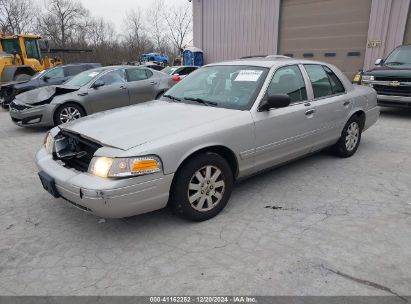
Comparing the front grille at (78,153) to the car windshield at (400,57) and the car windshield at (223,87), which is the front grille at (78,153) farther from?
the car windshield at (400,57)

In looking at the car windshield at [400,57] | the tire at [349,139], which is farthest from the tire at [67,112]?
the car windshield at [400,57]

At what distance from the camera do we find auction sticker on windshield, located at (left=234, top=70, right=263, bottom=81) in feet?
12.7

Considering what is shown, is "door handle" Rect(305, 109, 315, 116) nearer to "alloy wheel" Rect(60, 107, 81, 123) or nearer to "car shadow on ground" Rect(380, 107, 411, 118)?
"alloy wheel" Rect(60, 107, 81, 123)

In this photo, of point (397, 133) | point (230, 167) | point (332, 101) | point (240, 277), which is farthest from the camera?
point (397, 133)

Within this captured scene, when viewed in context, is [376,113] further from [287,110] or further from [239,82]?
[239,82]

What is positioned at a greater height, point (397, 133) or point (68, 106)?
point (68, 106)

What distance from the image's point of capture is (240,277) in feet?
8.27

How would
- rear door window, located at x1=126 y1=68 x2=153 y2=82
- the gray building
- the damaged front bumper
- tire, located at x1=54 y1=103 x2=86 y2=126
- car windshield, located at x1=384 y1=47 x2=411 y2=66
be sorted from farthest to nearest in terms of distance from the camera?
the gray building
car windshield, located at x1=384 y1=47 x2=411 y2=66
rear door window, located at x1=126 y1=68 x2=153 y2=82
tire, located at x1=54 y1=103 x2=86 y2=126
the damaged front bumper

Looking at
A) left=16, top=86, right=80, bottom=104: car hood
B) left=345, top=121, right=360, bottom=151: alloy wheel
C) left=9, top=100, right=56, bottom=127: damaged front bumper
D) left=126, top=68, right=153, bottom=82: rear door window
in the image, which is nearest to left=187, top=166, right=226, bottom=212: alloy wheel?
left=345, top=121, right=360, bottom=151: alloy wheel

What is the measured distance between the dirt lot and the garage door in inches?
390

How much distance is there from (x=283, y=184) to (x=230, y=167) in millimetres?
1014

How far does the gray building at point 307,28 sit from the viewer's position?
11945 millimetres

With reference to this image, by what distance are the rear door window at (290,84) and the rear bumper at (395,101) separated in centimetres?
517

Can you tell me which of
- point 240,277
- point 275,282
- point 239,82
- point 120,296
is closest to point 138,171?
point 120,296
